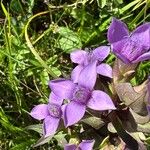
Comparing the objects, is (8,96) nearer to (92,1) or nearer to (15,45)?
(15,45)

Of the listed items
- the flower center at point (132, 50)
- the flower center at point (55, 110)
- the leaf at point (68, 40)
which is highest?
the flower center at point (132, 50)

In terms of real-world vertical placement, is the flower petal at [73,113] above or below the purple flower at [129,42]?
below

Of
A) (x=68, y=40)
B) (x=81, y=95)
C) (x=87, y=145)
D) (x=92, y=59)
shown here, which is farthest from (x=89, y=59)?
(x=68, y=40)

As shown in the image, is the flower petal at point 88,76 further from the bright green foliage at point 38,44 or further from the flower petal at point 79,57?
the bright green foliage at point 38,44

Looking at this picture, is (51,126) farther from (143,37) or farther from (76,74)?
(143,37)

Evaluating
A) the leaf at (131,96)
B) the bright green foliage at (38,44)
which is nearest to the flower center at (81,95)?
the leaf at (131,96)
